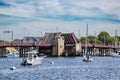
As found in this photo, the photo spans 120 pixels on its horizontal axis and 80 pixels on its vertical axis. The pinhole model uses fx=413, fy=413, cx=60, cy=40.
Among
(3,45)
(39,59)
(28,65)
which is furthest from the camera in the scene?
(3,45)

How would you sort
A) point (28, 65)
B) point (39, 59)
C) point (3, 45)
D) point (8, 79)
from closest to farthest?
1. point (8, 79)
2. point (28, 65)
3. point (39, 59)
4. point (3, 45)

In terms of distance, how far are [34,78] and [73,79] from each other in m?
6.09

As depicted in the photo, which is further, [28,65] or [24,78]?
[28,65]

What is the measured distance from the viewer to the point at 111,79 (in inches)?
2377

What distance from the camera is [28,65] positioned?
99.6m

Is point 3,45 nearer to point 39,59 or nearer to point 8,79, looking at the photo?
point 39,59

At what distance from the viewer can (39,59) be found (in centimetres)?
10712

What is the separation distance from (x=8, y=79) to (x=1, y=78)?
173 centimetres

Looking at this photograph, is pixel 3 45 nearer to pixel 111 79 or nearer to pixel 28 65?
pixel 28 65

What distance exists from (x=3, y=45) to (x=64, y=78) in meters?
138

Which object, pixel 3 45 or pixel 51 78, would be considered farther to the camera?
pixel 3 45

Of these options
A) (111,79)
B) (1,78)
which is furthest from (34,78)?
(111,79)

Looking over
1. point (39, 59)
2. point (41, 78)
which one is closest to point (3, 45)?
point (39, 59)

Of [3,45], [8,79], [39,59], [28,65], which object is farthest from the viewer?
[3,45]
